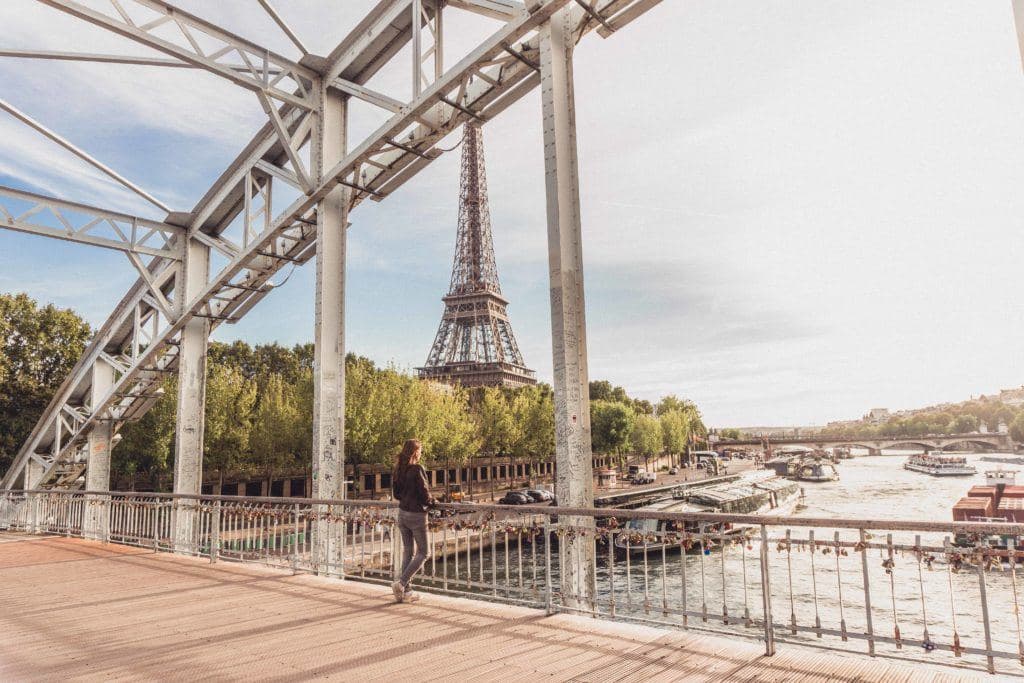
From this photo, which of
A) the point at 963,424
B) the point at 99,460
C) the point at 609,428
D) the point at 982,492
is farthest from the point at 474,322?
the point at 963,424

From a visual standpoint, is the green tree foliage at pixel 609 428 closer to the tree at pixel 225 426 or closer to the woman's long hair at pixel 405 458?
the tree at pixel 225 426

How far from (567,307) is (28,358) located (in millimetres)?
40691

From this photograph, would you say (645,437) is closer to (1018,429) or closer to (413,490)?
(1018,429)

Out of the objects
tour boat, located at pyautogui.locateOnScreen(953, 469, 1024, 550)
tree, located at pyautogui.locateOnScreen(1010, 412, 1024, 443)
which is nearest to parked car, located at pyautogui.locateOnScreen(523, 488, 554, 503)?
tour boat, located at pyautogui.locateOnScreen(953, 469, 1024, 550)

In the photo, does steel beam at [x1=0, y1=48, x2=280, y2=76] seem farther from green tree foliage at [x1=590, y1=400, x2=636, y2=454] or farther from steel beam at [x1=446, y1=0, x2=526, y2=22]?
green tree foliage at [x1=590, y1=400, x2=636, y2=454]

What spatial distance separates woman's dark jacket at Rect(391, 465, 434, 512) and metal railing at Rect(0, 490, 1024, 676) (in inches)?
14.5

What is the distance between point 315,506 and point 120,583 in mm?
2663

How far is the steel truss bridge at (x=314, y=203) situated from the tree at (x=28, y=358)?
74.2 ft

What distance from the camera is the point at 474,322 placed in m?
74.5

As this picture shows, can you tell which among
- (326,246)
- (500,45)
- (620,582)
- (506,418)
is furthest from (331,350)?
(506,418)

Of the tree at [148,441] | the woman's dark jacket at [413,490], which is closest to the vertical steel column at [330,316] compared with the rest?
the woman's dark jacket at [413,490]

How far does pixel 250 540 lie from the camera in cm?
980

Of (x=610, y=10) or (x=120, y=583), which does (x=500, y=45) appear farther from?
(x=120, y=583)

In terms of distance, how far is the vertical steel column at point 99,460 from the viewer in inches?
545
